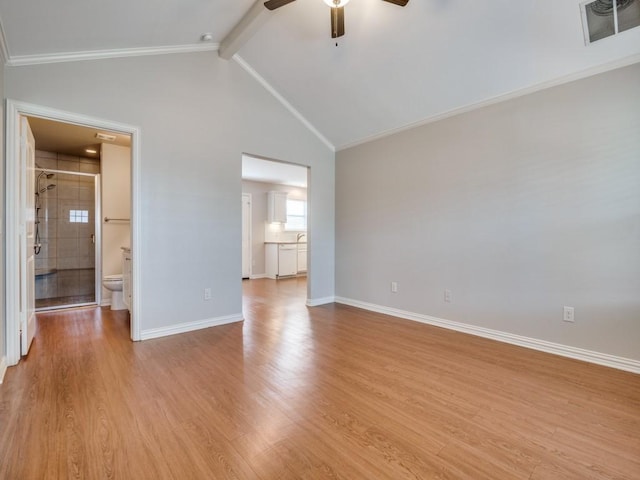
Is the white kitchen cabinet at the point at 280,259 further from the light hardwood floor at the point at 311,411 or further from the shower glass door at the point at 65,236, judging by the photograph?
the light hardwood floor at the point at 311,411

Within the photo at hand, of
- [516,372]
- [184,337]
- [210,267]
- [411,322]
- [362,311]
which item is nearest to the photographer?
[516,372]

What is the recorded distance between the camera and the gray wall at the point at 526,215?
2422 millimetres

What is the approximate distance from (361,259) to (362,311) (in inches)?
29.1

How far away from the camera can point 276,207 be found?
759 cm

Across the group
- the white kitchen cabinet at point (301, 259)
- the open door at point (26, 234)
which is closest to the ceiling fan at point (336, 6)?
the open door at point (26, 234)

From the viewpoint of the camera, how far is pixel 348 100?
376cm

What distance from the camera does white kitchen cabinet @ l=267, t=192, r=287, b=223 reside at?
7543 millimetres

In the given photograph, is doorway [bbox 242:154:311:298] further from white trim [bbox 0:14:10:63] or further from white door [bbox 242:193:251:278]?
white trim [bbox 0:14:10:63]

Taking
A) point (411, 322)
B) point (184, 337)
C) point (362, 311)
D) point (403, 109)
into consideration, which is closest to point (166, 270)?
point (184, 337)

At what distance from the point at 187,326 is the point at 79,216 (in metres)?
3.65

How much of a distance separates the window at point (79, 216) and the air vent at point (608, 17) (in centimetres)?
687

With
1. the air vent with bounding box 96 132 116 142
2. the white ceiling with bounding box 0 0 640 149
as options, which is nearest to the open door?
the white ceiling with bounding box 0 0 640 149

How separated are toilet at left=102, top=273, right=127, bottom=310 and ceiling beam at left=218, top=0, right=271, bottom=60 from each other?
10.4ft

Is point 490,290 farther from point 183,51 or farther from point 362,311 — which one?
point 183,51
